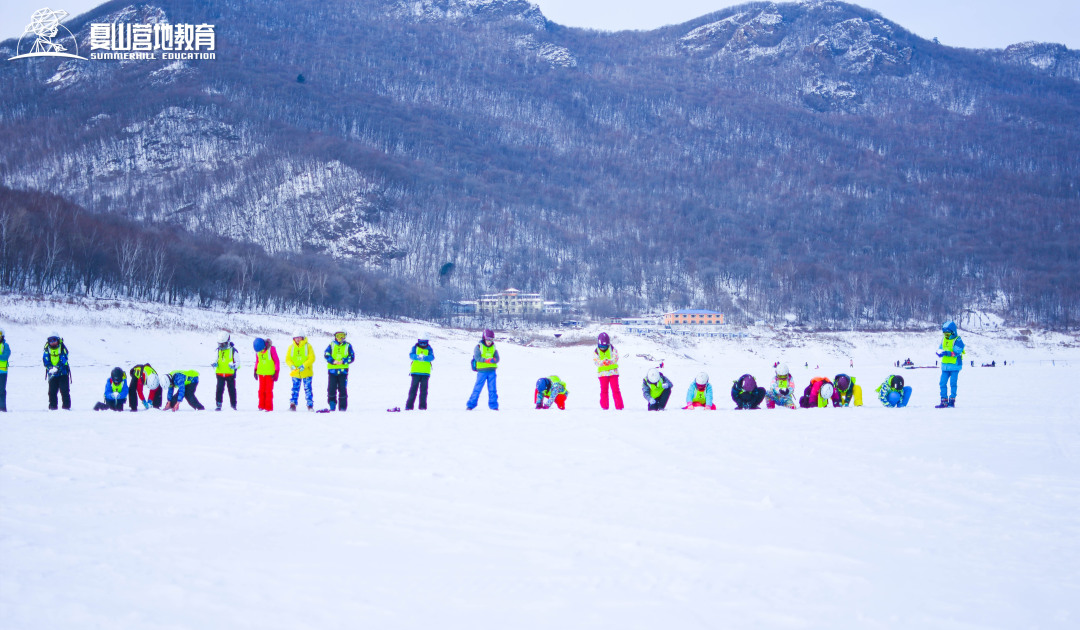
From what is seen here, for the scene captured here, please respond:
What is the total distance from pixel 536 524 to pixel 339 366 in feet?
29.9

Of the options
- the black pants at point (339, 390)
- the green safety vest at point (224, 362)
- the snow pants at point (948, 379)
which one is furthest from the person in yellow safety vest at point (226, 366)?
the snow pants at point (948, 379)

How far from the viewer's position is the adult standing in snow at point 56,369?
43.1ft

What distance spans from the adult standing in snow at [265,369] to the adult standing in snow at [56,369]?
360 cm

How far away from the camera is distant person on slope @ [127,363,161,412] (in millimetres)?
13391

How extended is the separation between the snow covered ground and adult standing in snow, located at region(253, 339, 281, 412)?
2.39m

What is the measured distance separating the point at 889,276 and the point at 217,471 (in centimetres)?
15002

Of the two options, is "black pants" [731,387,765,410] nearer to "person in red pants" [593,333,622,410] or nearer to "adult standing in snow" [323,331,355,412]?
"person in red pants" [593,333,622,410]

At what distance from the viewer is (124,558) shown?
4328 mm

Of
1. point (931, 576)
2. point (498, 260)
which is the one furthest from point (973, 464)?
point (498, 260)

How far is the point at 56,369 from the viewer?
13.5 meters

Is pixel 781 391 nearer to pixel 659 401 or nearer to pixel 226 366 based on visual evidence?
pixel 659 401

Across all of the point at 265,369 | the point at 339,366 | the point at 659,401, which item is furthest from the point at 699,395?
the point at 265,369

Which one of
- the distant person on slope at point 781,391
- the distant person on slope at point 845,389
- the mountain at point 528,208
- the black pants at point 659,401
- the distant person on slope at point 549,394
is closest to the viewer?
the black pants at point 659,401

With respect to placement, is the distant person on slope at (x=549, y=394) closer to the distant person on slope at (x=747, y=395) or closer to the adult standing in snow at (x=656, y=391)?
the adult standing in snow at (x=656, y=391)
